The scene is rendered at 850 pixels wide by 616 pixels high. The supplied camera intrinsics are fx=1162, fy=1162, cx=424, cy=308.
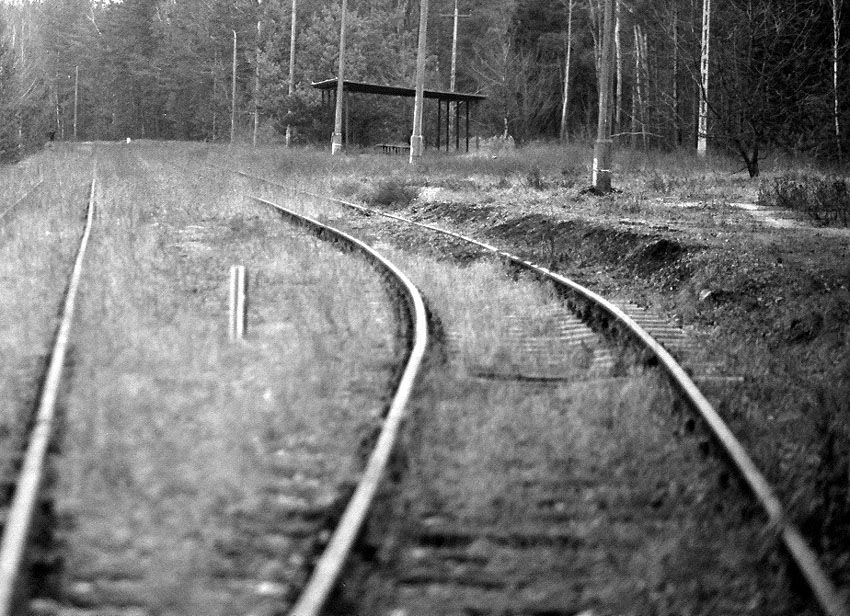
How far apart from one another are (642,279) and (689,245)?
895 mm

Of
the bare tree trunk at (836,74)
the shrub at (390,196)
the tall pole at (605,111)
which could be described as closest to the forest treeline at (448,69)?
the bare tree trunk at (836,74)

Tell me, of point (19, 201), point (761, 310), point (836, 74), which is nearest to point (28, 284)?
point (761, 310)

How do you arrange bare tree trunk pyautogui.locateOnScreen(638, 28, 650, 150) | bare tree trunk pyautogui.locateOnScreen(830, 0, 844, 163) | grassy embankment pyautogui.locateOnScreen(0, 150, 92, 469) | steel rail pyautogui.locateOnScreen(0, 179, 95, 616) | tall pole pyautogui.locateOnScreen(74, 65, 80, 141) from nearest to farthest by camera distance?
steel rail pyautogui.locateOnScreen(0, 179, 95, 616) → grassy embankment pyautogui.locateOnScreen(0, 150, 92, 469) → bare tree trunk pyautogui.locateOnScreen(830, 0, 844, 163) → bare tree trunk pyautogui.locateOnScreen(638, 28, 650, 150) → tall pole pyautogui.locateOnScreen(74, 65, 80, 141)

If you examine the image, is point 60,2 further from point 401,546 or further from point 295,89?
point 401,546

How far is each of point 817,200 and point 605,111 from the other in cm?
441

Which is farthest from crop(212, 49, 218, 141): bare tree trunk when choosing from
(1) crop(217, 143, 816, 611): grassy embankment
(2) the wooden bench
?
(1) crop(217, 143, 816, 611): grassy embankment

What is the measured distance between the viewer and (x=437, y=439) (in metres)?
5.45

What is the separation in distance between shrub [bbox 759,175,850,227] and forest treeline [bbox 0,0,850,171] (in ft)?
23.0

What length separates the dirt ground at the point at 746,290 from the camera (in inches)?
209

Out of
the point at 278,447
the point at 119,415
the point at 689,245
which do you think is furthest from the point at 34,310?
the point at 689,245

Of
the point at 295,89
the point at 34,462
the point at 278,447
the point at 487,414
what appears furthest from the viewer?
the point at 295,89

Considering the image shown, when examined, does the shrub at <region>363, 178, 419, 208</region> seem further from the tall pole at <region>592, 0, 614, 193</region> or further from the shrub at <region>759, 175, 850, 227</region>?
the shrub at <region>759, 175, 850, 227</region>

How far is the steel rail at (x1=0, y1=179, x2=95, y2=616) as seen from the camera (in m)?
3.39

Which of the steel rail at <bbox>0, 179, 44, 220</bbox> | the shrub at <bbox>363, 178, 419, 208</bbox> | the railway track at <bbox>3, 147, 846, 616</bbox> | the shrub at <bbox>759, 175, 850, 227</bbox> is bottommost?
the railway track at <bbox>3, 147, 846, 616</bbox>
